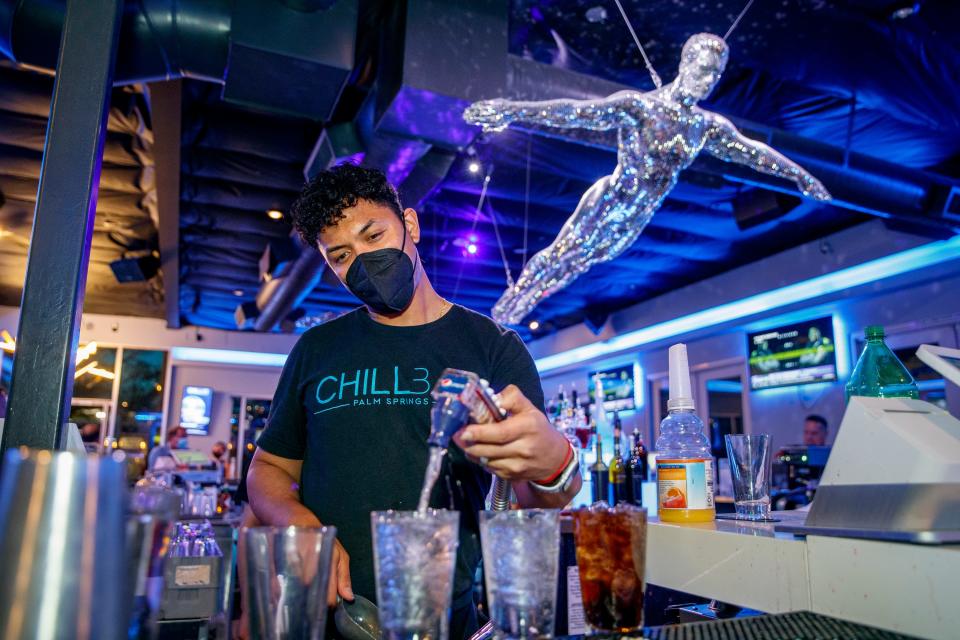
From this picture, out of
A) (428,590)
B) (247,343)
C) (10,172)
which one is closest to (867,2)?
(428,590)

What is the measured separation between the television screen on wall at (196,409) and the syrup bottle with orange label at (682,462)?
9884 mm

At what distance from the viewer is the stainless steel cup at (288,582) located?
1.97 ft

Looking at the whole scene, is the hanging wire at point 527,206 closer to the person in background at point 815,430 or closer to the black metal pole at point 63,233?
the person in background at point 815,430

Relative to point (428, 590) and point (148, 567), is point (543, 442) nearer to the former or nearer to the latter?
point (428, 590)

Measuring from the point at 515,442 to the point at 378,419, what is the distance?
0.53 metres

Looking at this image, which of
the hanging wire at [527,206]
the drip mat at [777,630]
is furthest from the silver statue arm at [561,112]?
the drip mat at [777,630]

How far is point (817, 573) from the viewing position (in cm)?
84

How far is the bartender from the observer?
3.93ft

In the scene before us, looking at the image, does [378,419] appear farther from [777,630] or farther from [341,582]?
[777,630]

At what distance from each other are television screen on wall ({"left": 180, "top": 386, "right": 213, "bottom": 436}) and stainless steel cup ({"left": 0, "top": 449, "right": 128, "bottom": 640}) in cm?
1050

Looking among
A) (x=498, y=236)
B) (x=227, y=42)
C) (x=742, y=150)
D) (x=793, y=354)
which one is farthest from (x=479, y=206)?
(x=793, y=354)

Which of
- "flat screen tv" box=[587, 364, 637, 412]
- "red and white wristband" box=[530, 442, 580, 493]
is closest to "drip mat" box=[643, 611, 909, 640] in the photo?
"red and white wristband" box=[530, 442, 580, 493]

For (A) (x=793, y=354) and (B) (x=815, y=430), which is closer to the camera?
(B) (x=815, y=430)

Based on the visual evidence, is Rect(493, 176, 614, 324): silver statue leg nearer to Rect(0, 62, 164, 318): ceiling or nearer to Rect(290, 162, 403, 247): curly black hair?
Rect(290, 162, 403, 247): curly black hair
